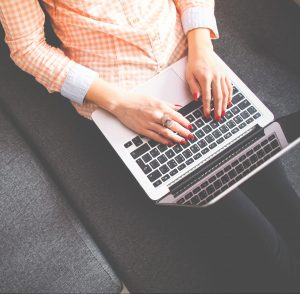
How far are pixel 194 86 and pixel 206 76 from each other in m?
0.04

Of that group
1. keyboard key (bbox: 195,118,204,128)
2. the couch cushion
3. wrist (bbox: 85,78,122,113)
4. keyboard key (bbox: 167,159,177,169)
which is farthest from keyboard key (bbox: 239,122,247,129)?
the couch cushion

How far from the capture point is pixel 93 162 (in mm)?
A: 1084

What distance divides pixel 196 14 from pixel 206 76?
20 cm

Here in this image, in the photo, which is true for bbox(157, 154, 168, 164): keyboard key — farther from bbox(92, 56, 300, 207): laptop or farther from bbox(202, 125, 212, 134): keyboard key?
bbox(202, 125, 212, 134): keyboard key

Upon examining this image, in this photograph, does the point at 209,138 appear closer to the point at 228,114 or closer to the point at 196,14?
the point at 228,114

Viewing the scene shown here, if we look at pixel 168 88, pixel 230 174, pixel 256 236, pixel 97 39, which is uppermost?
pixel 97 39

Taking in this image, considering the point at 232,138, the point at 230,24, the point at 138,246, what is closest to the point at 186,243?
the point at 138,246

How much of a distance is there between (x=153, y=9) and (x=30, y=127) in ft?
1.67

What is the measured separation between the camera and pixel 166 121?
0.92 metres

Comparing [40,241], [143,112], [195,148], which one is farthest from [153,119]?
[40,241]

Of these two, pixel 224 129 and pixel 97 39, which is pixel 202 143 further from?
pixel 97 39

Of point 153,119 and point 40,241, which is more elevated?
point 153,119

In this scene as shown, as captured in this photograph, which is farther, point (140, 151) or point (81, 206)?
point (81, 206)

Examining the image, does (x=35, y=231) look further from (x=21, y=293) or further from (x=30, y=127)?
(x=30, y=127)
